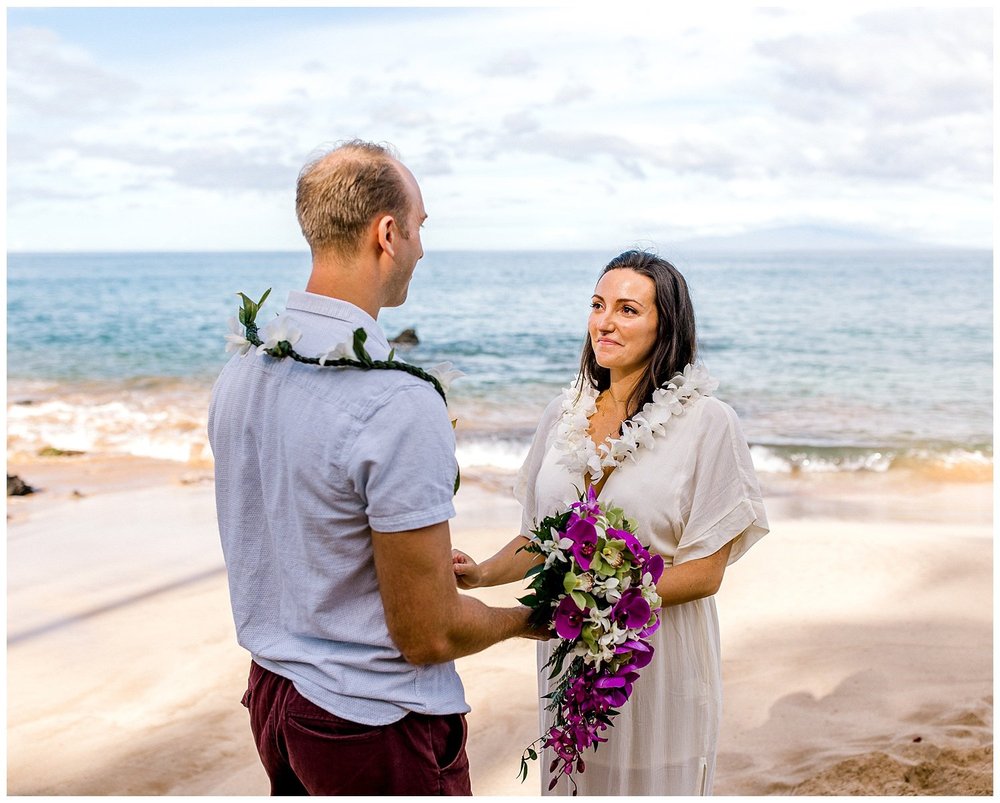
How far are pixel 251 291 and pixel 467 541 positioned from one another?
3991 cm

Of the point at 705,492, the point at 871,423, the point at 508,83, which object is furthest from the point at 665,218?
the point at 705,492

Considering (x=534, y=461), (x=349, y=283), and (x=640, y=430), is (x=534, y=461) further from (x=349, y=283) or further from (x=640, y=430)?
(x=349, y=283)

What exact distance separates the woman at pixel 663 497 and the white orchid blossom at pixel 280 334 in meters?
1.19

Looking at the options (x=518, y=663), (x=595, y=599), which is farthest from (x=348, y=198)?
(x=518, y=663)

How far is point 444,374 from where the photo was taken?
2.15 meters

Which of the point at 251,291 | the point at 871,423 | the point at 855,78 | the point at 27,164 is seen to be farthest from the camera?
the point at 27,164

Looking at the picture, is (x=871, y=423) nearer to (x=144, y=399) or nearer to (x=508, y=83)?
(x=144, y=399)

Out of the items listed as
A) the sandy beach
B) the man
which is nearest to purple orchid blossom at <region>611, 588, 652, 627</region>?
the man

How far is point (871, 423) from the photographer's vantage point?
53.6 feet

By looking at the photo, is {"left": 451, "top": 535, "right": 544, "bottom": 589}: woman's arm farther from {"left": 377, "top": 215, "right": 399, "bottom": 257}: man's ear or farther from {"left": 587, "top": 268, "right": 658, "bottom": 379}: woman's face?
{"left": 377, "top": 215, "right": 399, "bottom": 257}: man's ear

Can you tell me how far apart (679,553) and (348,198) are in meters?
1.53

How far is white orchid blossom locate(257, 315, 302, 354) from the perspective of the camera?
2.02 metres

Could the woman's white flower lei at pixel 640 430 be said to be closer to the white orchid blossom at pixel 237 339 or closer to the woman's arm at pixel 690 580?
the woman's arm at pixel 690 580

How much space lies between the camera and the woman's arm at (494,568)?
301 centimetres
